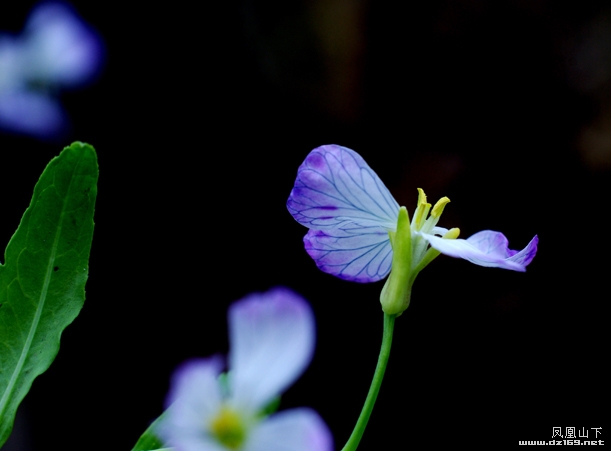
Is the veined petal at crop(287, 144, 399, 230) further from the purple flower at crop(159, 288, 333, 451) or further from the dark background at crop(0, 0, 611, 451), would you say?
the dark background at crop(0, 0, 611, 451)

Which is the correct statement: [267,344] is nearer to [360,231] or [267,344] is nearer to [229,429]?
[229,429]

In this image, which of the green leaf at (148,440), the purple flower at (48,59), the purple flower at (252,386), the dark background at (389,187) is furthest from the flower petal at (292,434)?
the purple flower at (48,59)

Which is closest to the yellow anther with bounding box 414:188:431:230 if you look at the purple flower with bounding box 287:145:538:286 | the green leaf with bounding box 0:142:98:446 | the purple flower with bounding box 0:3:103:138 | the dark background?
the purple flower with bounding box 287:145:538:286

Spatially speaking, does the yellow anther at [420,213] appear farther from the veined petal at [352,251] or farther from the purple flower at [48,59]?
the purple flower at [48,59]

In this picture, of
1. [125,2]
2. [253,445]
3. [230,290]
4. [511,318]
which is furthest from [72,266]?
[125,2]

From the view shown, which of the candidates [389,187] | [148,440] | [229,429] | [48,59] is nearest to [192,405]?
[229,429]

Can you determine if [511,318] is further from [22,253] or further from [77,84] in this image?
[22,253]

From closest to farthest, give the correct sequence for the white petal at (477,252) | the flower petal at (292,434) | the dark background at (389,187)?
the flower petal at (292,434) < the white petal at (477,252) < the dark background at (389,187)
